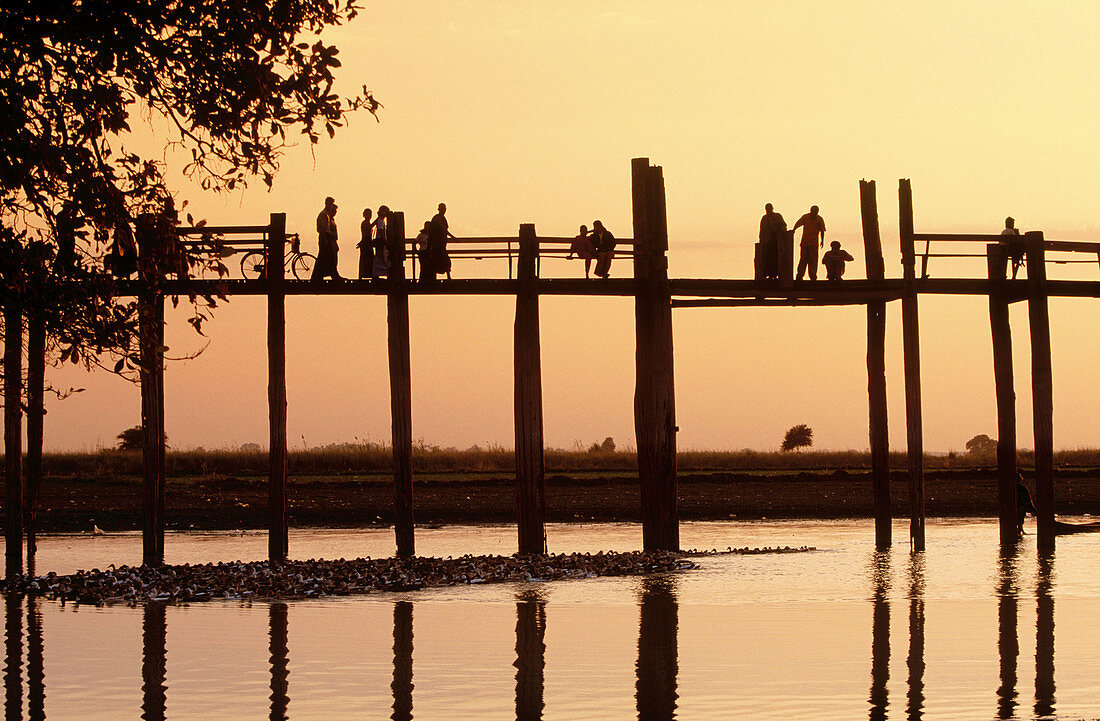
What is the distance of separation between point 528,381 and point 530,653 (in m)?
8.33

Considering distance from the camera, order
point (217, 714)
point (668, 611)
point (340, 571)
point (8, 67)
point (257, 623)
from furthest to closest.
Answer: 1. point (340, 571)
2. point (668, 611)
3. point (257, 623)
4. point (8, 67)
5. point (217, 714)

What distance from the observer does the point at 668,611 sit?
18.9m

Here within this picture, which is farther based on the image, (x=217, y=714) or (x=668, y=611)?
(x=668, y=611)

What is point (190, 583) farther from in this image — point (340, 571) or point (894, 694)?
point (894, 694)

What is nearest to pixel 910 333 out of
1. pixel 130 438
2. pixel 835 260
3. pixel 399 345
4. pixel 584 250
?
pixel 835 260

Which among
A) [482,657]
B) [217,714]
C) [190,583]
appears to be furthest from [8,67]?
[190,583]

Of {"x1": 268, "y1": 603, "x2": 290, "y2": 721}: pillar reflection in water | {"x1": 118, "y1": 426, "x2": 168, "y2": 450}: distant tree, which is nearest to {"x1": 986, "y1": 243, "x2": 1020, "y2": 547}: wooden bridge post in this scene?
{"x1": 268, "y1": 603, "x2": 290, "y2": 721}: pillar reflection in water

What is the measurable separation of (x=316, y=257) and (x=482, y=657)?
9836mm

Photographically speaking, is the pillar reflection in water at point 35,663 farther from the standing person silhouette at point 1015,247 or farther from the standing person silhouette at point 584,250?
the standing person silhouette at point 1015,247

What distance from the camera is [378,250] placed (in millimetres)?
23328

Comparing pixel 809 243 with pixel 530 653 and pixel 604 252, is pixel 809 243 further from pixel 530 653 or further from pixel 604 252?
pixel 530 653

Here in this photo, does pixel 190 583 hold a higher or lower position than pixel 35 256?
lower

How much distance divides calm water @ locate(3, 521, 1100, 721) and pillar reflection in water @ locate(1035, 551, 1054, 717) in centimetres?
5

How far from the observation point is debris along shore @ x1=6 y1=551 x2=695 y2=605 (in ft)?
67.2
